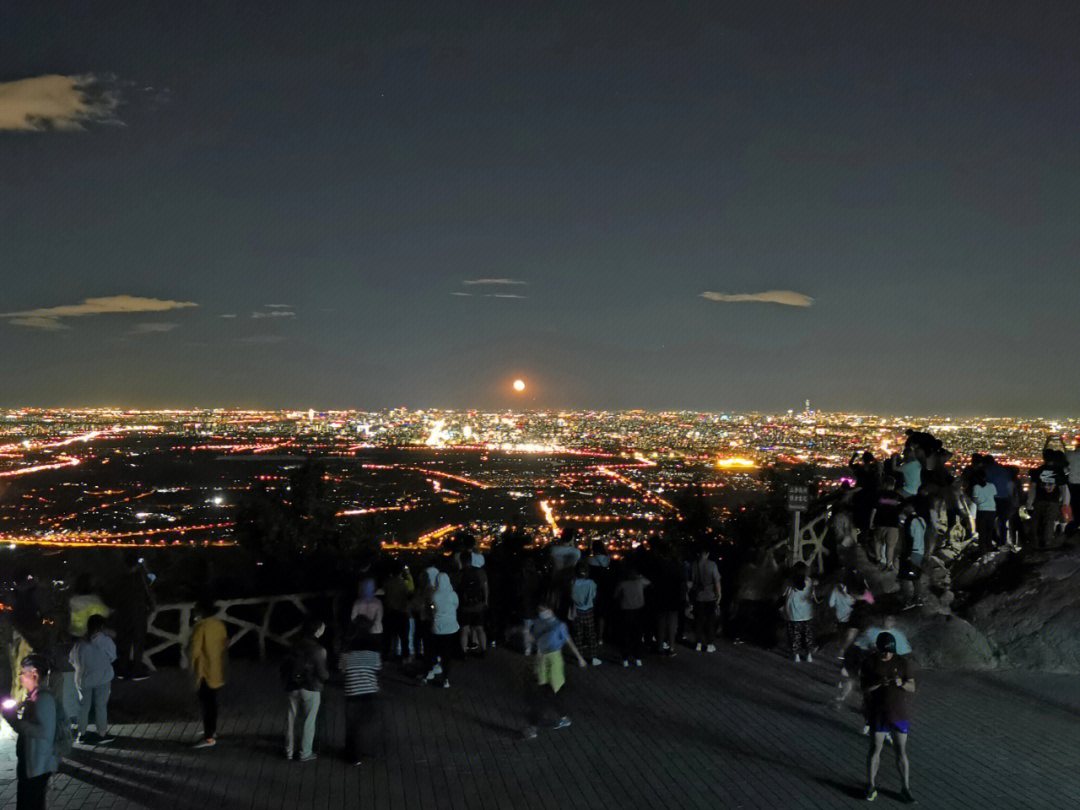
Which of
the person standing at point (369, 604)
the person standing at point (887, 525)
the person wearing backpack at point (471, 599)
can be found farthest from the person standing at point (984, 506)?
the person standing at point (369, 604)

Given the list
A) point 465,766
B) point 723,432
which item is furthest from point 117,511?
point 465,766

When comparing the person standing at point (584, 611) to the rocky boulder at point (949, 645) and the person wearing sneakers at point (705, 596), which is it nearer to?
the person wearing sneakers at point (705, 596)

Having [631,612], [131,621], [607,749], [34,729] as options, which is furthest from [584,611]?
[34,729]

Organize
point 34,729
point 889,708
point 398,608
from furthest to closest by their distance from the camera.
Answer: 1. point 398,608
2. point 889,708
3. point 34,729

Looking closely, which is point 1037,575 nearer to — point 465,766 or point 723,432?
point 465,766

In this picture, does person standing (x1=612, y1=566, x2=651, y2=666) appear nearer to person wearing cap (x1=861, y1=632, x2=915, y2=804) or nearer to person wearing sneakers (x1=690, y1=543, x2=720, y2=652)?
person wearing sneakers (x1=690, y1=543, x2=720, y2=652)

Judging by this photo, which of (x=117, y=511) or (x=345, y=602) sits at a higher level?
(x=345, y=602)

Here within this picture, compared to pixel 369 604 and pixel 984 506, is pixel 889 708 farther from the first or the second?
pixel 984 506
